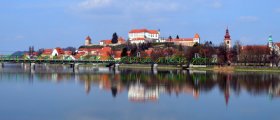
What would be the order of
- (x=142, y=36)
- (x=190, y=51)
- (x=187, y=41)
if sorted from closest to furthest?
(x=190, y=51)
(x=187, y=41)
(x=142, y=36)

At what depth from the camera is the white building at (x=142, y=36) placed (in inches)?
4796

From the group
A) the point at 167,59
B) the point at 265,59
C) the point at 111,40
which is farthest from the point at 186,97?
the point at 111,40

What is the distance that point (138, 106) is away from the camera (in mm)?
23094

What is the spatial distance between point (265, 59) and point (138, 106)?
46456 millimetres

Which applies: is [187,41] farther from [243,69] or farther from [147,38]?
[243,69]

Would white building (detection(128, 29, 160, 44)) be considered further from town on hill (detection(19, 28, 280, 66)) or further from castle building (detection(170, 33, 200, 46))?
castle building (detection(170, 33, 200, 46))

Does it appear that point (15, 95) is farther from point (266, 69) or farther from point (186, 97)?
point (266, 69)

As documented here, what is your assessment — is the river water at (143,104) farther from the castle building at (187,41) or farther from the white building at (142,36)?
the white building at (142,36)

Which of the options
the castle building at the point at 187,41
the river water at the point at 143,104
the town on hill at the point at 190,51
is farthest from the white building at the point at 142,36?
the river water at the point at 143,104

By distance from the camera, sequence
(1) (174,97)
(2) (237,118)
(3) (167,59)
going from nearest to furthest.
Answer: (2) (237,118), (1) (174,97), (3) (167,59)

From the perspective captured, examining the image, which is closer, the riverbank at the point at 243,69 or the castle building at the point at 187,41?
the riverbank at the point at 243,69

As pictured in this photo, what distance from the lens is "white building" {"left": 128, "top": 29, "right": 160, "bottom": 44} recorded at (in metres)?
122

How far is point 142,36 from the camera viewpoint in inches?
4823

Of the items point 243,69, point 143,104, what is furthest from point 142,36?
point 143,104
